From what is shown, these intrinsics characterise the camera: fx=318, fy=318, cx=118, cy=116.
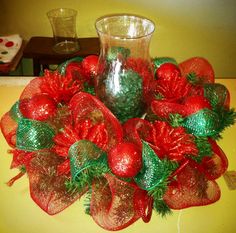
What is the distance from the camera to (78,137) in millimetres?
626

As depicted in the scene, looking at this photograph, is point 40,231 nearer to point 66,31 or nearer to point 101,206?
point 101,206

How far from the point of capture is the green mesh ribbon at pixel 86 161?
0.56 m

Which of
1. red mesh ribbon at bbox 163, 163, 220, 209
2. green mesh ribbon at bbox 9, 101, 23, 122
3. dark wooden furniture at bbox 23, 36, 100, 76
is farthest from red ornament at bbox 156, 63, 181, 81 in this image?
dark wooden furniture at bbox 23, 36, 100, 76

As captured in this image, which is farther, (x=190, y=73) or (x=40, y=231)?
(x=190, y=73)

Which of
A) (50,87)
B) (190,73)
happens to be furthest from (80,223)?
(190,73)

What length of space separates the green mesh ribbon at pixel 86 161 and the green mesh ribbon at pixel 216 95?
330 millimetres

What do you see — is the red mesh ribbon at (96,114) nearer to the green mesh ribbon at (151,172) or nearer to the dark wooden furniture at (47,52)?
the green mesh ribbon at (151,172)

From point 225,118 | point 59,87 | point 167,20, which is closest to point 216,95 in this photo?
point 225,118

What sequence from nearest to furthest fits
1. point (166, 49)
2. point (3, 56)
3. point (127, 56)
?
point (127, 56)
point (3, 56)
point (166, 49)

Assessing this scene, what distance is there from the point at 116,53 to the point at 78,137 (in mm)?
199

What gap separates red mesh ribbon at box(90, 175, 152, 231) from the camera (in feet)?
1.94

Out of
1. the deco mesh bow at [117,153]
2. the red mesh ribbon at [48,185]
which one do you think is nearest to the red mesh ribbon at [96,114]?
the deco mesh bow at [117,153]

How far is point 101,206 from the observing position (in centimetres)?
60

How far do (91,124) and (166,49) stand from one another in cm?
130
